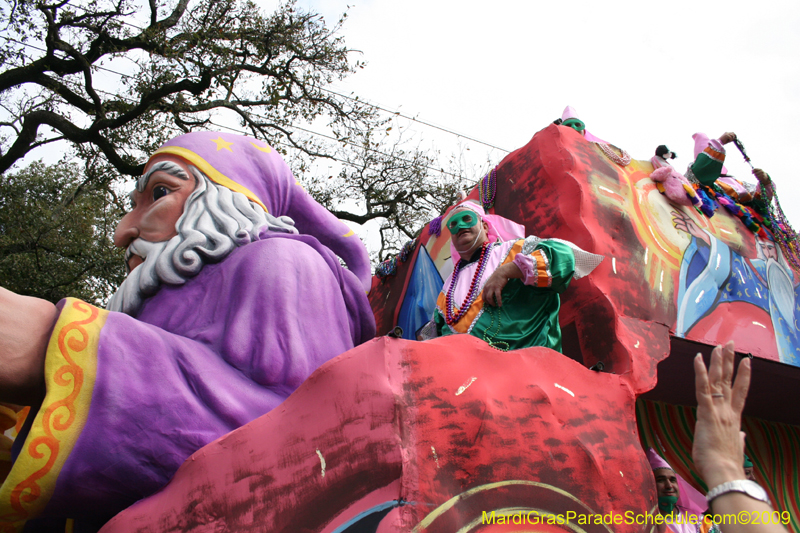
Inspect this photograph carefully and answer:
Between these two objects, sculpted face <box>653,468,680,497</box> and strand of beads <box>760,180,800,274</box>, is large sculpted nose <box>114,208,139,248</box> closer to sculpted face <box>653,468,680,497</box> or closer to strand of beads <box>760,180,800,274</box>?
sculpted face <box>653,468,680,497</box>

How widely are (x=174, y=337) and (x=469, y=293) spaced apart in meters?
1.45

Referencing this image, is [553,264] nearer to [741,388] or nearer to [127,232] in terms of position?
[741,388]

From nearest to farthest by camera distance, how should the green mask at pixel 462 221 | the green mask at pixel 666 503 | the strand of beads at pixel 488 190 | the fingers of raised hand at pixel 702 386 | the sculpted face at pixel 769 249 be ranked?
the fingers of raised hand at pixel 702 386 < the green mask at pixel 462 221 < the green mask at pixel 666 503 < the strand of beads at pixel 488 190 < the sculpted face at pixel 769 249

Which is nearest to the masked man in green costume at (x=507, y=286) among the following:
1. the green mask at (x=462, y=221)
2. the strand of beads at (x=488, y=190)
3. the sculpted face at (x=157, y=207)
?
the green mask at (x=462, y=221)

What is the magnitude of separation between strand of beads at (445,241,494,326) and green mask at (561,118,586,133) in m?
1.22

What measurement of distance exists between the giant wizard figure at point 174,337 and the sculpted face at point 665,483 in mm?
1950

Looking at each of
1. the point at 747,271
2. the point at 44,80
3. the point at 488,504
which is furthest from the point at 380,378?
the point at 44,80

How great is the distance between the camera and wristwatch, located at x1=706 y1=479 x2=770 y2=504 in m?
1.23

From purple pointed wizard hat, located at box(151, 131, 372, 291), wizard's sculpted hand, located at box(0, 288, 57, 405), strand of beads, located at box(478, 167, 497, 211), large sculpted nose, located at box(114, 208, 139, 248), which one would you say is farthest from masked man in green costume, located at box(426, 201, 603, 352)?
wizard's sculpted hand, located at box(0, 288, 57, 405)

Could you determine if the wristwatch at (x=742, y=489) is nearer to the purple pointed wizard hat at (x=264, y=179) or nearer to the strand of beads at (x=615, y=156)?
the purple pointed wizard hat at (x=264, y=179)

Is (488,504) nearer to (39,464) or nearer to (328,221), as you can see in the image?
(39,464)

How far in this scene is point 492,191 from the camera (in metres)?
4.07

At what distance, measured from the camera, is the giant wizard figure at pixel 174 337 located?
1793mm

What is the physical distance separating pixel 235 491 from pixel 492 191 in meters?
2.81
